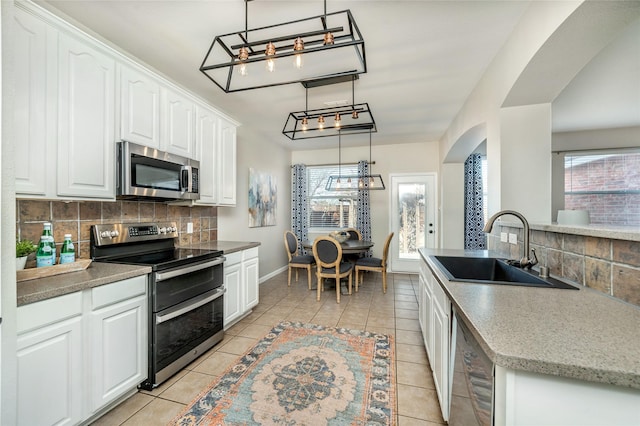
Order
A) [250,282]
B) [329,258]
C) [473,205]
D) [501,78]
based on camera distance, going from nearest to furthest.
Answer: [501,78]
[250,282]
[329,258]
[473,205]

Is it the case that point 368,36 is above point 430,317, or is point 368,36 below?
above

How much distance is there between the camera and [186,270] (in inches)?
84.7

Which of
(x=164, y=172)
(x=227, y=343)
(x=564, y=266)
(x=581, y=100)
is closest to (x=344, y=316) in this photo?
(x=227, y=343)

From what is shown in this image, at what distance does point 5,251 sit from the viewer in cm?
113

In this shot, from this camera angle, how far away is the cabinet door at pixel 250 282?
10.2 feet

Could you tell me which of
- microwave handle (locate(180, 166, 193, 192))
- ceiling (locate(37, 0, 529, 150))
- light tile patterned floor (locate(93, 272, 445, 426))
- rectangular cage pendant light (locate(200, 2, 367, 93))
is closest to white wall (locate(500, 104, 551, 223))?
ceiling (locate(37, 0, 529, 150))

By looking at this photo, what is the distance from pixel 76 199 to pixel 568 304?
9.13 ft

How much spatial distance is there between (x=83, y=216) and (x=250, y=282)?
1749 millimetres

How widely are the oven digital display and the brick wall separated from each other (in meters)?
0.09

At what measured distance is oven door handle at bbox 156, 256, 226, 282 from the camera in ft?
6.37

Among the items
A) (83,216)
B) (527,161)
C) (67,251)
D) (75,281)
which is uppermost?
(527,161)

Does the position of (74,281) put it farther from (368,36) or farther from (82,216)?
(368,36)

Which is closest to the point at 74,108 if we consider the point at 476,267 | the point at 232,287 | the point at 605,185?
the point at 232,287

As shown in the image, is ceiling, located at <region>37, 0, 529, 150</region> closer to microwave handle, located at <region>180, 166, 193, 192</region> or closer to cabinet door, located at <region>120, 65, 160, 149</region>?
cabinet door, located at <region>120, 65, 160, 149</region>
